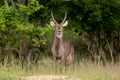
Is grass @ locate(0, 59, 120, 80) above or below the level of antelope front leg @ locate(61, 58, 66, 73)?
above

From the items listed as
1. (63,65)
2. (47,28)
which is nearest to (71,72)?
(63,65)

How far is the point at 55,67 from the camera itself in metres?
14.6

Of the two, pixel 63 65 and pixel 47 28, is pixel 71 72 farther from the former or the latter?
pixel 47 28

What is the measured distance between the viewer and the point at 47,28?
15.5 meters

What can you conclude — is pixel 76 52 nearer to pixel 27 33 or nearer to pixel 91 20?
pixel 91 20

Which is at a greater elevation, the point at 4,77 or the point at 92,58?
the point at 4,77

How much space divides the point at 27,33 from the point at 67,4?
2290mm

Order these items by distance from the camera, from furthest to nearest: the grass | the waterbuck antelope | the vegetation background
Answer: the waterbuck antelope < the vegetation background < the grass

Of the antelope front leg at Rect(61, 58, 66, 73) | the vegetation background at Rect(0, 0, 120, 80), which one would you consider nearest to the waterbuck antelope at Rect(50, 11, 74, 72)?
the antelope front leg at Rect(61, 58, 66, 73)

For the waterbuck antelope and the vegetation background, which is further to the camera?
the waterbuck antelope

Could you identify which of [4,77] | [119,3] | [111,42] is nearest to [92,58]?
[111,42]

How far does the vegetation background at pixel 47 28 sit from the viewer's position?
1545 centimetres

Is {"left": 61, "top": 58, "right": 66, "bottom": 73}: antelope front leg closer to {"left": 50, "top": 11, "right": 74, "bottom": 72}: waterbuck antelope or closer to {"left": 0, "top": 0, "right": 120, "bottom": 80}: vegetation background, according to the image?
{"left": 50, "top": 11, "right": 74, "bottom": 72}: waterbuck antelope

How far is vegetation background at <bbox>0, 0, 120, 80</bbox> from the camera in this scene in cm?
1545
